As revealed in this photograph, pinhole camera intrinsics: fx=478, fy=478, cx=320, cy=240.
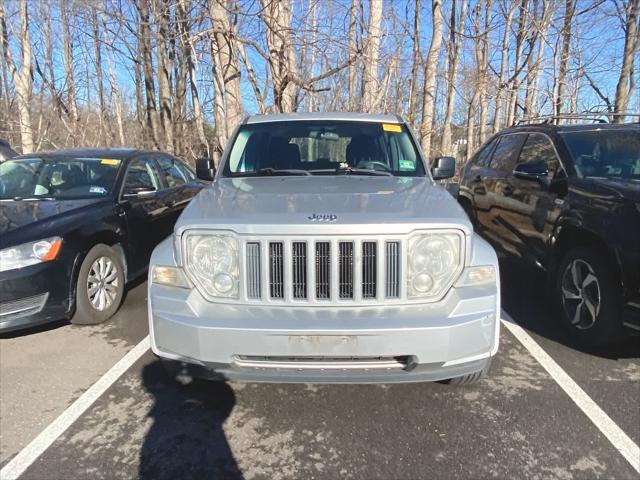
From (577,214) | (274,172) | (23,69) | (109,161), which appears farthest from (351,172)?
(23,69)

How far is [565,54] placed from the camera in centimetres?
1591

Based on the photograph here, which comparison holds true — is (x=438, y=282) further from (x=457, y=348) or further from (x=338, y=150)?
(x=338, y=150)

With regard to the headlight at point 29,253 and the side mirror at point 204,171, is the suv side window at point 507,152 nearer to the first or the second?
the side mirror at point 204,171

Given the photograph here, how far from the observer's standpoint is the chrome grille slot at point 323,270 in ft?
8.70

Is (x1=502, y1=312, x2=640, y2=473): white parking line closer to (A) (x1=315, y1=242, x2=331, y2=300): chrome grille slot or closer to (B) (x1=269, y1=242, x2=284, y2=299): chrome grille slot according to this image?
(A) (x1=315, y1=242, x2=331, y2=300): chrome grille slot

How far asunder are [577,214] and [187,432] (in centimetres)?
342

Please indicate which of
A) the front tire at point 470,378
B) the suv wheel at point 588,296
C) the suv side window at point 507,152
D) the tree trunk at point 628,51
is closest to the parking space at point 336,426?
the front tire at point 470,378

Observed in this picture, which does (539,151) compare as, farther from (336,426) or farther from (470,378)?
(336,426)

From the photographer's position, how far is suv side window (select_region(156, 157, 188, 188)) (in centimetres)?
621

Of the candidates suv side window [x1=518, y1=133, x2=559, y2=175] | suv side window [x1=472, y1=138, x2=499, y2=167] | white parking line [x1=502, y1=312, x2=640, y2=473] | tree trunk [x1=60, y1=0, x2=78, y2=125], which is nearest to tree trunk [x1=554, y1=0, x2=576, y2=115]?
suv side window [x1=472, y1=138, x2=499, y2=167]

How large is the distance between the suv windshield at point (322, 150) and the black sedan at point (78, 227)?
1.47m

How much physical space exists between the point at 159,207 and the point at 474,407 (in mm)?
4158

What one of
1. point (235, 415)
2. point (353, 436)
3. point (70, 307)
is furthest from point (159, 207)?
point (353, 436)

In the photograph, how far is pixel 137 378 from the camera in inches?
137
